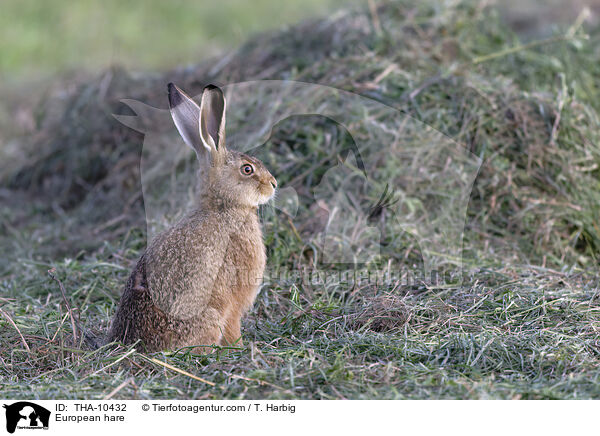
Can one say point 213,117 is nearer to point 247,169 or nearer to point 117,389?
point 247,169

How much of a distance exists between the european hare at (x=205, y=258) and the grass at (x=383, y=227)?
0.18 metres

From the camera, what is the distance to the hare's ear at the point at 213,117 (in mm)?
4645

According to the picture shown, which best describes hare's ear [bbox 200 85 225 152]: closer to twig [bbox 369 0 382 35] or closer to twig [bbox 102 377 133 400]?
twig [bbox 102 377 133 400]

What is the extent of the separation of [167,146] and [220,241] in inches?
123

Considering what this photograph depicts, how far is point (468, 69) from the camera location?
756 cm

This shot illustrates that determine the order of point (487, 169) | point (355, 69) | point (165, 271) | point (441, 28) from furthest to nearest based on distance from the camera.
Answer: point (441, 28) → point (355, 69) → point (487, 169) → point (165, 271)

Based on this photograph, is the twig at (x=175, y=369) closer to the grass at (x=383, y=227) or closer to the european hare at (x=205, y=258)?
the grass at (x=383, y=227)

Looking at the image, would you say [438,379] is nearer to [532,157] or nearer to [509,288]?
[509,288]

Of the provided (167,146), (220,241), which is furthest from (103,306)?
(167,146)

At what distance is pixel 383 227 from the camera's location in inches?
246
